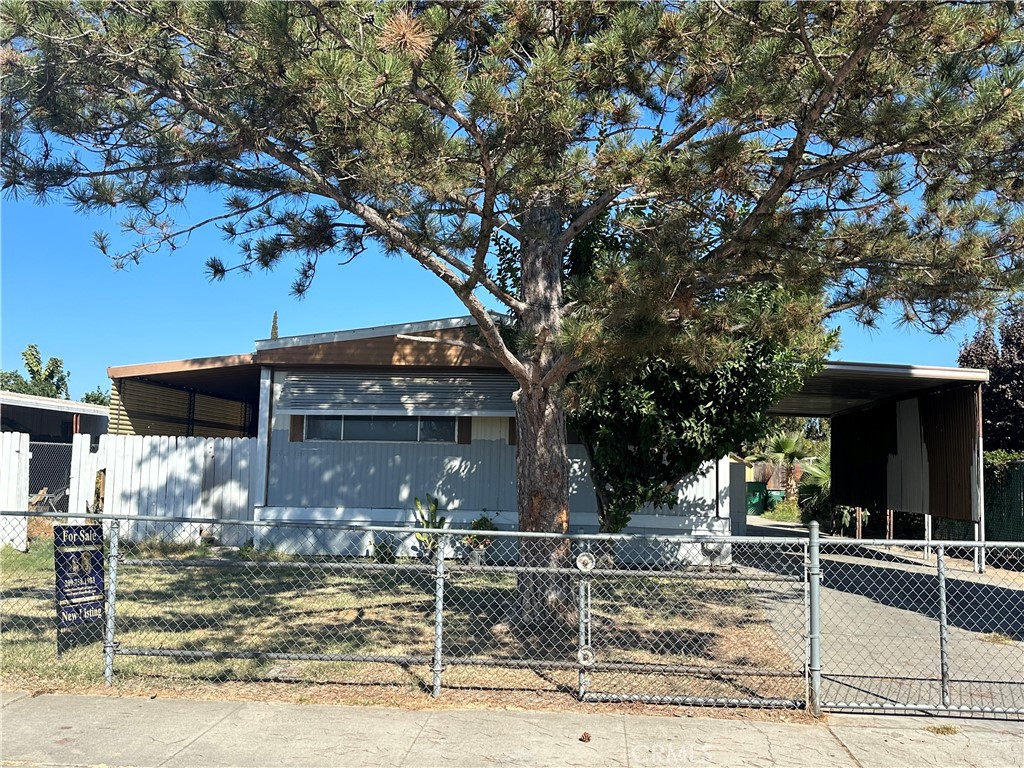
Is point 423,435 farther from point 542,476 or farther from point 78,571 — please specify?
point 78,571

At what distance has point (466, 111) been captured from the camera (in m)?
5.95

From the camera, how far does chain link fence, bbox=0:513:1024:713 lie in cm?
624

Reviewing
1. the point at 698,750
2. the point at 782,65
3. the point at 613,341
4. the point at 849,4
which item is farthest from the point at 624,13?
the point at 698,750

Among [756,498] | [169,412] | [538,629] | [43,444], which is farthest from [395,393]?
[756,498]

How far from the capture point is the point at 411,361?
14.3 meters

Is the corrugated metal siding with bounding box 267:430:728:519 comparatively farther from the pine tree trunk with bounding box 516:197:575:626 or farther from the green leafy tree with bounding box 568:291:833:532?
the pine tree trunk with bounding box 516:197:575:626

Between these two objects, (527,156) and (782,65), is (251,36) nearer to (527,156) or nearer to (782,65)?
(527,156)

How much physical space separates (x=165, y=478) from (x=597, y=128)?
36.5 ft

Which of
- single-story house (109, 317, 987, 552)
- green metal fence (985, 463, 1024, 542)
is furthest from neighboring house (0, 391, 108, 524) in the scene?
green metal fence (985, 463, 1024, 542)

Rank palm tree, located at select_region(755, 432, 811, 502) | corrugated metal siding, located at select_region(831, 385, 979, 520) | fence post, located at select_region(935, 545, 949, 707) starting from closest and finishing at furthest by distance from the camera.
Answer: fence post, located at select_region(935, 545, 949, 707), corrugated metal siding, located at select_region(831, 385, 979, 520), palm tree, located at select_region(755, 432, 811, 502)

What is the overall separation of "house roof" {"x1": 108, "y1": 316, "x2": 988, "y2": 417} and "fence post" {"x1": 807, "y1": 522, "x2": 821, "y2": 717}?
305 inches

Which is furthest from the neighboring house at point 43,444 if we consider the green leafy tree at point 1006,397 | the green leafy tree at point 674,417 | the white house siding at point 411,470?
the green leafy tree at point 1006,397

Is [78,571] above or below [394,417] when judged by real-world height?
below

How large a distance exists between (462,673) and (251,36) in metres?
5.12
